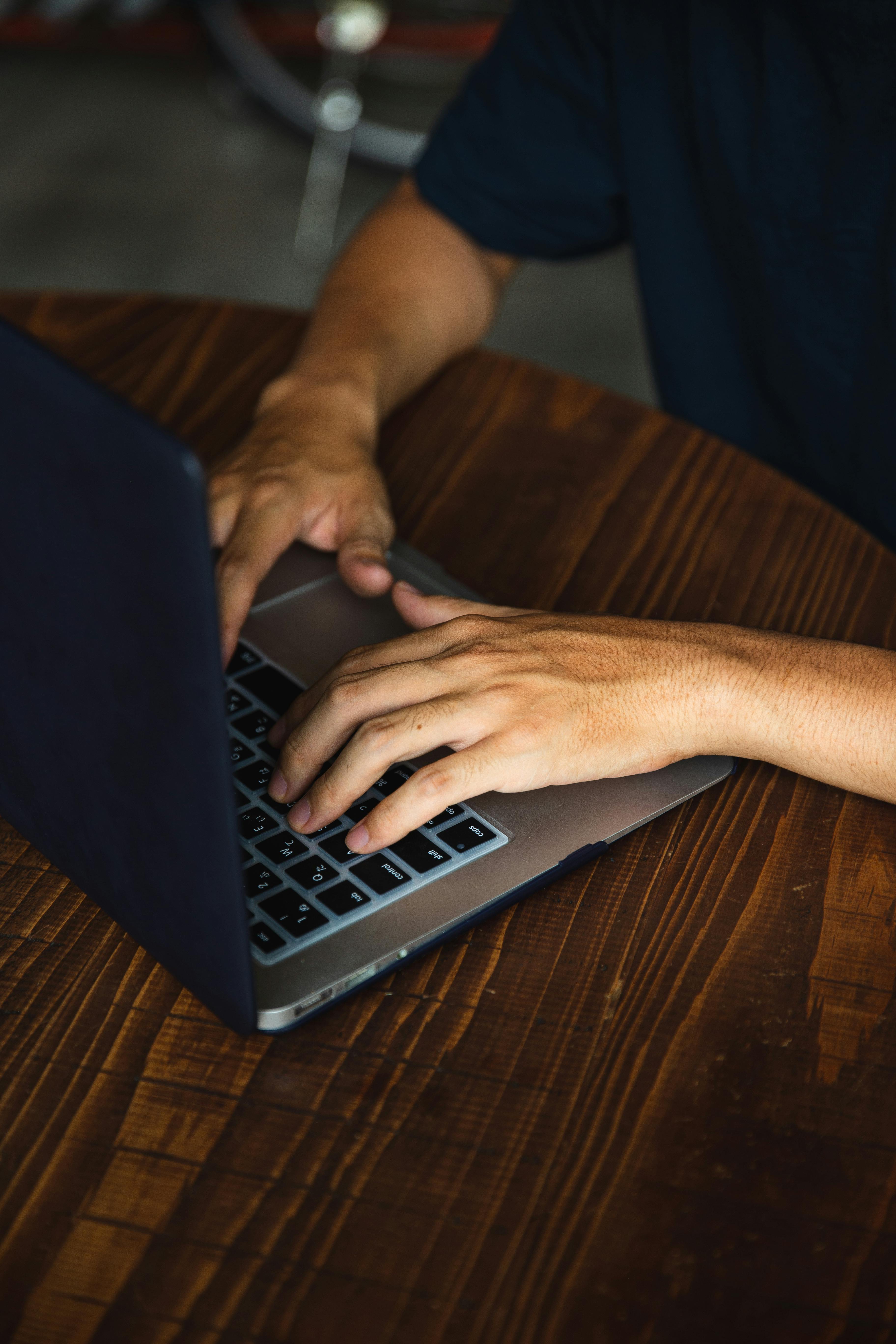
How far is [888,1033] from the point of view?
20.8 inches

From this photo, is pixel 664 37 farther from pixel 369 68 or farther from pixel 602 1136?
pixel 369 68

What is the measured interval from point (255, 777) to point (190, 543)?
30cm

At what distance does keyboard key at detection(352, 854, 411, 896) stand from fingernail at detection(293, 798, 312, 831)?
4 cm

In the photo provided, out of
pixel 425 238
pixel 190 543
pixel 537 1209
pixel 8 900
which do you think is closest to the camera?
pixel 190 543

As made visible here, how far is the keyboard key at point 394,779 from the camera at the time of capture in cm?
62

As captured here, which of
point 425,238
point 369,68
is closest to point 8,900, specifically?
point 425,238

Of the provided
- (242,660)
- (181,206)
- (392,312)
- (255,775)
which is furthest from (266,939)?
(181,206)

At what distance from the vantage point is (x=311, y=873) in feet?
1.85

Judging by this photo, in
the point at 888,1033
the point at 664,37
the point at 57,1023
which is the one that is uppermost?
the point at 664,37

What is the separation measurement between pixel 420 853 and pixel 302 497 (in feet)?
1.06

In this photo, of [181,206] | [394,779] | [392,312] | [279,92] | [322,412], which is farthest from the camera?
[279,92]

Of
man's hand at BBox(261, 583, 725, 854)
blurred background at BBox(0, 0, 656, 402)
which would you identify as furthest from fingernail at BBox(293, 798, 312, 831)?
blurred background at BBox(0, 0, 656, 402)

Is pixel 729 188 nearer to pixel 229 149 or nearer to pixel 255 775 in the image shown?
pixel 255 775

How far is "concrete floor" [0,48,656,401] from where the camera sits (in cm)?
270
